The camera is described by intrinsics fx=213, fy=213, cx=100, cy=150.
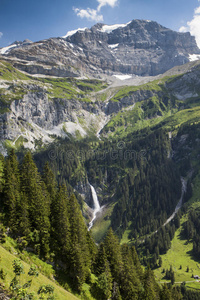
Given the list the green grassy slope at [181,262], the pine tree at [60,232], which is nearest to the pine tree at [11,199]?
the pine tree at [60,232]

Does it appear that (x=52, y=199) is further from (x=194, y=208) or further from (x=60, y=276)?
(x=194, y=208)

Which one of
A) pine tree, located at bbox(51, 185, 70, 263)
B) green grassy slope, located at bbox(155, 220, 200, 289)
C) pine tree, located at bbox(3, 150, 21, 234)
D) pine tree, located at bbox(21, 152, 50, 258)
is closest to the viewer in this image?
A: pine tree, located at bbox(3, 150, 21, 234)

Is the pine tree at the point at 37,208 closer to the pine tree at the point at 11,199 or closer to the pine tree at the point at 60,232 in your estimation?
the pine tree at the point at 60,232

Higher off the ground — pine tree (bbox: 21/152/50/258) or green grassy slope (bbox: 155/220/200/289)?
pine tree (bbox: 21/152/50/258)

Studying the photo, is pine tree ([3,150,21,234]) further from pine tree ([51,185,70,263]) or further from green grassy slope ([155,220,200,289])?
green grassy slope ([155,220,200,289])

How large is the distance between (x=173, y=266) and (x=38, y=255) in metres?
113

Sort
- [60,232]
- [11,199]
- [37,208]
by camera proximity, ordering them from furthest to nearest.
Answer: [60,232] → [37,208] → [11,199]

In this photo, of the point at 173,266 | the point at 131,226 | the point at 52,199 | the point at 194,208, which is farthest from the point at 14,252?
the point at 194,208

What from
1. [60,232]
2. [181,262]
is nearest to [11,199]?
[60,232]

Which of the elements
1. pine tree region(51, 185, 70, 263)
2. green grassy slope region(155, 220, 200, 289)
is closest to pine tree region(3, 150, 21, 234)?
pine tree region(51, 185, 70, 263)

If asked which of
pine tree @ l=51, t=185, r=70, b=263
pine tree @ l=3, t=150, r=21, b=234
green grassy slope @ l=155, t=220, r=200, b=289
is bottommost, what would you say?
green grassy slope @ l=155, t=220, r=200, b=289

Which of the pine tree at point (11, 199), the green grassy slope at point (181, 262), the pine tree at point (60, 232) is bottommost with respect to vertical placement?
the green grassy slope at point (181, 262)

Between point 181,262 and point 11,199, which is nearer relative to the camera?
point 11,199

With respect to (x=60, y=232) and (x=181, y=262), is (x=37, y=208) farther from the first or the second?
(x=181, y=262)
